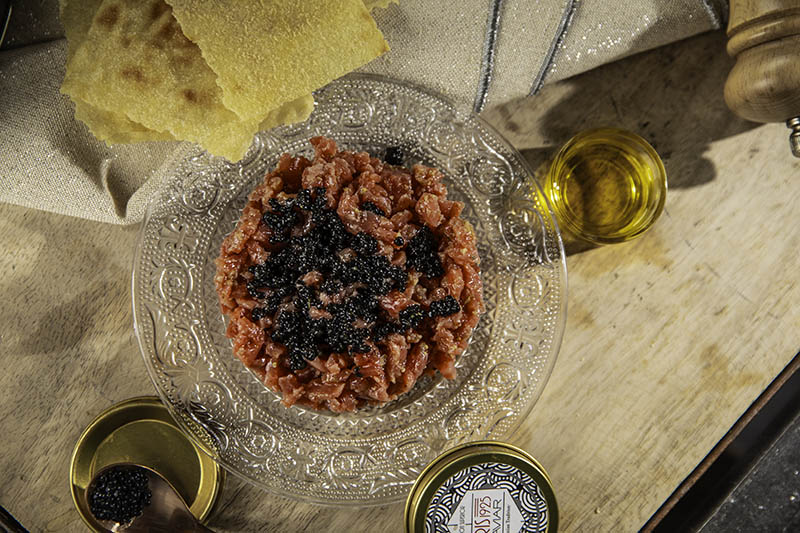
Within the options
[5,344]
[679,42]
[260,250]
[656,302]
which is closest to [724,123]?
[679,42]

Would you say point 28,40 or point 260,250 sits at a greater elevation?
point 28,40

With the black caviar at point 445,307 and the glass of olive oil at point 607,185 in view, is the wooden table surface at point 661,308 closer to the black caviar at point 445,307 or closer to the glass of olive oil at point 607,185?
the glass of olive oil at point 607,185

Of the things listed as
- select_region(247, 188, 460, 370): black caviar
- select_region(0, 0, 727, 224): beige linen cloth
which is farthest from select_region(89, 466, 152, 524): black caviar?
select_region(0, 0, 727, 224): beige linen cloth

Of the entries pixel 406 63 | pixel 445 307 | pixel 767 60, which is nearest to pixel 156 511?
pixel 445 307

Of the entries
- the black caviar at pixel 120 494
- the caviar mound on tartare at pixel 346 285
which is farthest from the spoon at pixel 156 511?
the caviar mound on tartare at pixel 346 285

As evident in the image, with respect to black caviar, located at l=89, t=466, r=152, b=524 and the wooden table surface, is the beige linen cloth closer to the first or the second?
the wooden table surface

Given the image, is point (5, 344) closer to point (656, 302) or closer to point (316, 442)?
point (316, 442)
